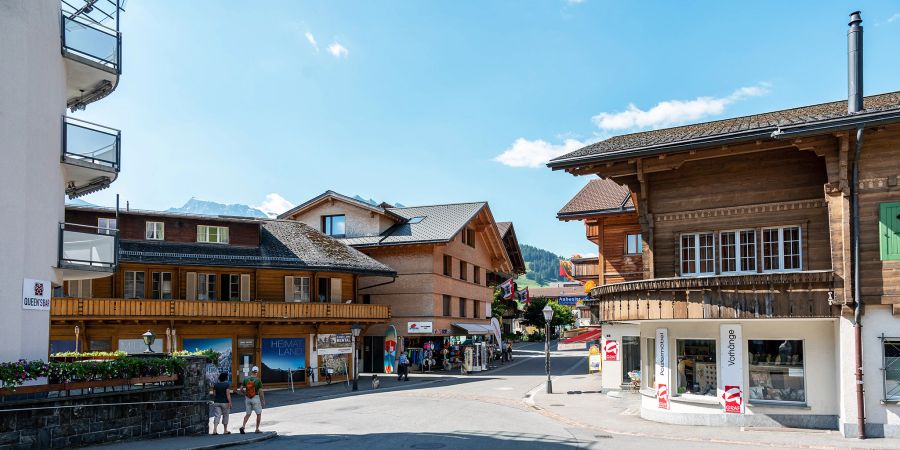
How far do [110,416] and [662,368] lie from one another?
1416cm

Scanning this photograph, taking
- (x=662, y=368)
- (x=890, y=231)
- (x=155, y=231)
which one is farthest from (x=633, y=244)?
(x=155, y=231)

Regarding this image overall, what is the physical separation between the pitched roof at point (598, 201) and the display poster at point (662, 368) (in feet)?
27.4

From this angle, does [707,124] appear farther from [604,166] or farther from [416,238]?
[416,238]

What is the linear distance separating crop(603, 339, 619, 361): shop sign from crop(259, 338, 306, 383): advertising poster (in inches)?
624

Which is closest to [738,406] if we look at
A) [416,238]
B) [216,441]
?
[216,441]

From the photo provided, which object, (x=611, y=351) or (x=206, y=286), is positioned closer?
(x=611, y=351)

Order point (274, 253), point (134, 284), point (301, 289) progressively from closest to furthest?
point (134, 284), point (274, 253), point (301, 289)

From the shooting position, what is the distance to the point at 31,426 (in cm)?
1493

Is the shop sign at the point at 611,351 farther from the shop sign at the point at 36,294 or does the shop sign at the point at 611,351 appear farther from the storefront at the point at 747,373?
the shop sign at the point at 36,294

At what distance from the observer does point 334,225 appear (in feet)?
168

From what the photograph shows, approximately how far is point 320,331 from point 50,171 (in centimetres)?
2220

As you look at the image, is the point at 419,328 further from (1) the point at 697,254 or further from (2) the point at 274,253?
(1) the point at 697,254

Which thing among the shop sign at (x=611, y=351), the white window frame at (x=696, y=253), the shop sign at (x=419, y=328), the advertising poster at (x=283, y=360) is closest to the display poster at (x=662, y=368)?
the white window frame at (x=696, y=253)

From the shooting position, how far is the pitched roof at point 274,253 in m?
35.1
